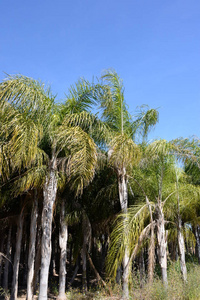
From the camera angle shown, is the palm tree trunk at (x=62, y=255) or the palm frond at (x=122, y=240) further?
the palm tree trunk at (x=62, y=255)

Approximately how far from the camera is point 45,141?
10.2 meters

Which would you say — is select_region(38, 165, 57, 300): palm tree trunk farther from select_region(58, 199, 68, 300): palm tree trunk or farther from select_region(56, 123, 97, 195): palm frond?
select_region(58, 199, 68, 300): palm tree trunk

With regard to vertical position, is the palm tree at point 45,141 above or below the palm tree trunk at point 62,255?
above

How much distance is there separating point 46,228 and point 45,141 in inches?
119

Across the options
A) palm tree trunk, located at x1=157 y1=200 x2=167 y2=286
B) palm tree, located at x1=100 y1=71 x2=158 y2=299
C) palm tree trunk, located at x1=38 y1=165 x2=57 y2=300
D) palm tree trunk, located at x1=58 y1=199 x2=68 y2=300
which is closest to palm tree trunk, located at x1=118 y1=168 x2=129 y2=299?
palm tree, located at x1=100 y1=71 x2=158 y2=299

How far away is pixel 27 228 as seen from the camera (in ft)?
55.7

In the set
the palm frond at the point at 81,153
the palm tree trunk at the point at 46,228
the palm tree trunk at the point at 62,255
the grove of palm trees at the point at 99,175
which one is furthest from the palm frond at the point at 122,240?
the palm tree trunk at the point at 62,255

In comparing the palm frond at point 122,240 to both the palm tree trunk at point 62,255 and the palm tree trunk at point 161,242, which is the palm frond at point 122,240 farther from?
the palm tree trunk at point 62,255

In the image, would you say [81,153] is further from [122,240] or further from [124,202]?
[122,240]

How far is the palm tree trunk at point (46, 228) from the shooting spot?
28.5ft

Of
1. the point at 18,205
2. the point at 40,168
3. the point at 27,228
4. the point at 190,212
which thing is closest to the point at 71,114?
the point at 40,168

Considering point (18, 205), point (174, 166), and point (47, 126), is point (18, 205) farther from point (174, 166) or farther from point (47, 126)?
point (174, 166)

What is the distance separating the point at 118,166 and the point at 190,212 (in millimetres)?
5191

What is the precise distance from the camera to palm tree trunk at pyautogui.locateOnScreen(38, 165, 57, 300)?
870 cm
